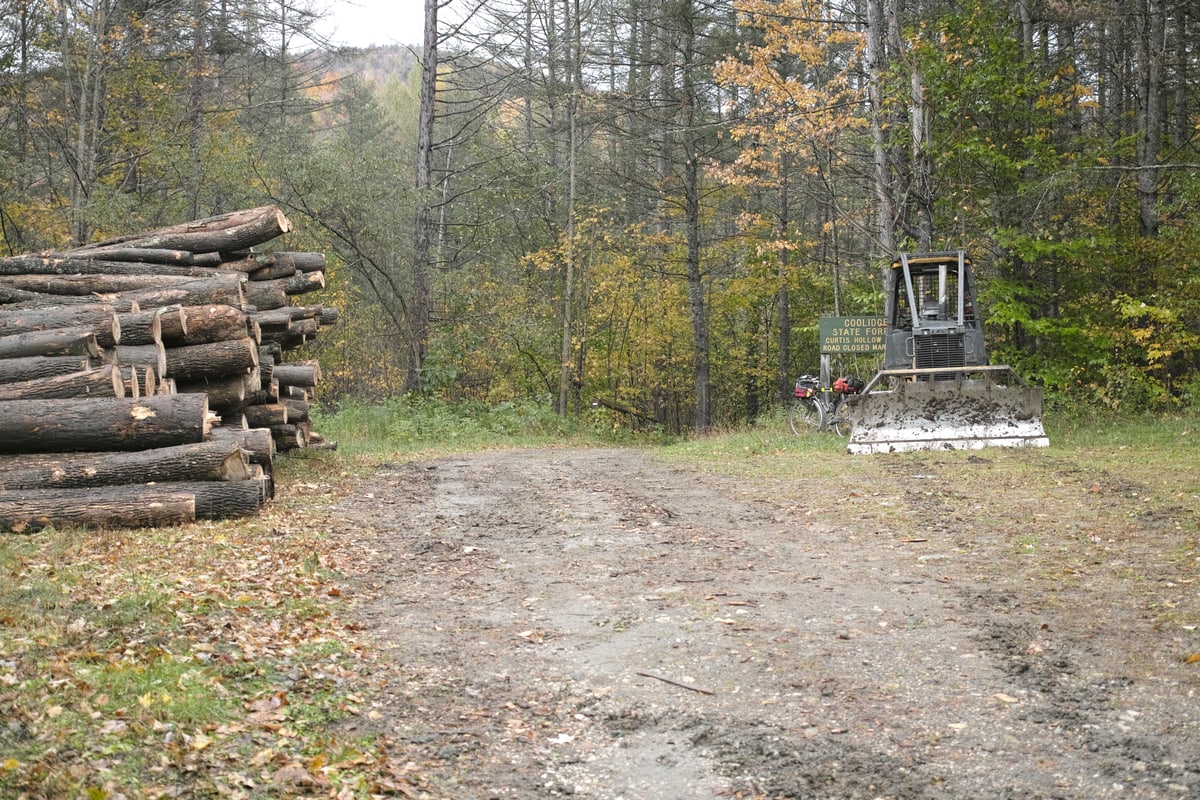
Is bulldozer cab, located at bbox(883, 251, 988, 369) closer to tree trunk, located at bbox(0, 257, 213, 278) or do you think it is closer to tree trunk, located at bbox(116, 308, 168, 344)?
tree trunk, located at bbox(0, 257, 213, 278)

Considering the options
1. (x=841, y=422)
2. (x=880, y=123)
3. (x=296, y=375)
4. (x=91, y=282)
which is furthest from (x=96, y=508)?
(x=880, y=123)

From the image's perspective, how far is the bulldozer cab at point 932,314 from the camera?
16219 millimetres

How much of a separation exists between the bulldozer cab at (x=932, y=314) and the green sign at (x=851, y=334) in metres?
1.39

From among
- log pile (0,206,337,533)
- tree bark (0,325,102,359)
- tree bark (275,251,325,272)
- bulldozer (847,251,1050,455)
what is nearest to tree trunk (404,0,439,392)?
tree bark (275,251,325,272)

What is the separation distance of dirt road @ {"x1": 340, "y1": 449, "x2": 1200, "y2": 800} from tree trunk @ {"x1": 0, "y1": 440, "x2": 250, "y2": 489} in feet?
4.61

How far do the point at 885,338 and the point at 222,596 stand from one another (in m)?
12.9

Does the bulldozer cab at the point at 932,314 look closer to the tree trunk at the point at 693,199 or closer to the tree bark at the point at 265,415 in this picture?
the tree trunk at the point at 693,199

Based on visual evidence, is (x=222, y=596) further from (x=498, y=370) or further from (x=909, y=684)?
(x=498, y=370)

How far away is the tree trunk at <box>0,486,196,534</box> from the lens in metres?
8.77

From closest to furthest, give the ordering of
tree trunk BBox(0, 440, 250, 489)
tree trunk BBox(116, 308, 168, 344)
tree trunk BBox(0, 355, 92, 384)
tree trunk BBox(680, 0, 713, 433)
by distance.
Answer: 1. tree trunk BBox(0, 440, 250, 489)
2. tree trunk BBox(0, 355, 92, 384)
3. tree trunk BBox(116, 308, 168, 344)
4. tree trunk BBox(680, 0, 713, 433)

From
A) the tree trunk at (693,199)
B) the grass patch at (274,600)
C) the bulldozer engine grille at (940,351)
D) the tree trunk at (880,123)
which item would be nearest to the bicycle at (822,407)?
the bulldozer engine grille at (940,351)

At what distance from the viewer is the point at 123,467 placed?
934 cm

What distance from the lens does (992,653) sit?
5582 mm

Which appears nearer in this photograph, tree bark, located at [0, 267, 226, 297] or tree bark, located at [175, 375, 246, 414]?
tree bark, located at [175, 375, 246, 414]
